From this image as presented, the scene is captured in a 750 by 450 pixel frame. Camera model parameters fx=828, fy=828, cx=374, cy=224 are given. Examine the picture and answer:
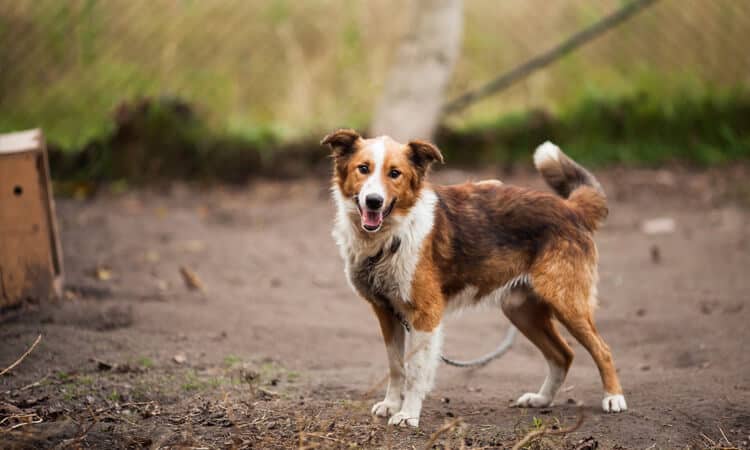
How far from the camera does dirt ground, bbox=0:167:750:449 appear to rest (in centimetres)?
445

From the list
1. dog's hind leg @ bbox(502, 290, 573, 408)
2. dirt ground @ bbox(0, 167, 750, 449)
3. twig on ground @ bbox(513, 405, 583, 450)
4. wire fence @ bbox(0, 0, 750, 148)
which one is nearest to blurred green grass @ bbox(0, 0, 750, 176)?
wire fence @ bbox(0, 0, 750, 148)

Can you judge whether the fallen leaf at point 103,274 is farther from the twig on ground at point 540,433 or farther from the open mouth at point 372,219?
the twig on ground at point 540,433

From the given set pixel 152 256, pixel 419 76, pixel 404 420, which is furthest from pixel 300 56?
pixel 404 420

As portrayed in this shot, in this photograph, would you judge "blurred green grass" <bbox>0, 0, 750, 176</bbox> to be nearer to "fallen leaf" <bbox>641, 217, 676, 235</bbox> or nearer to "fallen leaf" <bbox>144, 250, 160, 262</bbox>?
"fallen leaf" <bbox>641, 217, 676, 235</bbox>

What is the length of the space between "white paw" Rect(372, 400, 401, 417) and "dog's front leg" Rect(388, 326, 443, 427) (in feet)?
0.65

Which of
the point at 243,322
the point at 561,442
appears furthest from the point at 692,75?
the point at 561,442

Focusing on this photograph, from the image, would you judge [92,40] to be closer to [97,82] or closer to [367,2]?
[97,82]

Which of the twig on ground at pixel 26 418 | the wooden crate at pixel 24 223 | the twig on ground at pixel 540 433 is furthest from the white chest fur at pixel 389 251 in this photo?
the wooden crate at pixel 24 223

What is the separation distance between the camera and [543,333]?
5332mm

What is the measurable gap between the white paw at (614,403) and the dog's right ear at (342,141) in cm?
213

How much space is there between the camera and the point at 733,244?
8.39m

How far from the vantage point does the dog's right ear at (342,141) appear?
15.8 ft

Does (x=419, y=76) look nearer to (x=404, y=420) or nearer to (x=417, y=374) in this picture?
(x=417, y=374)

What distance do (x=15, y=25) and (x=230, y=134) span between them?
3.02 meters
